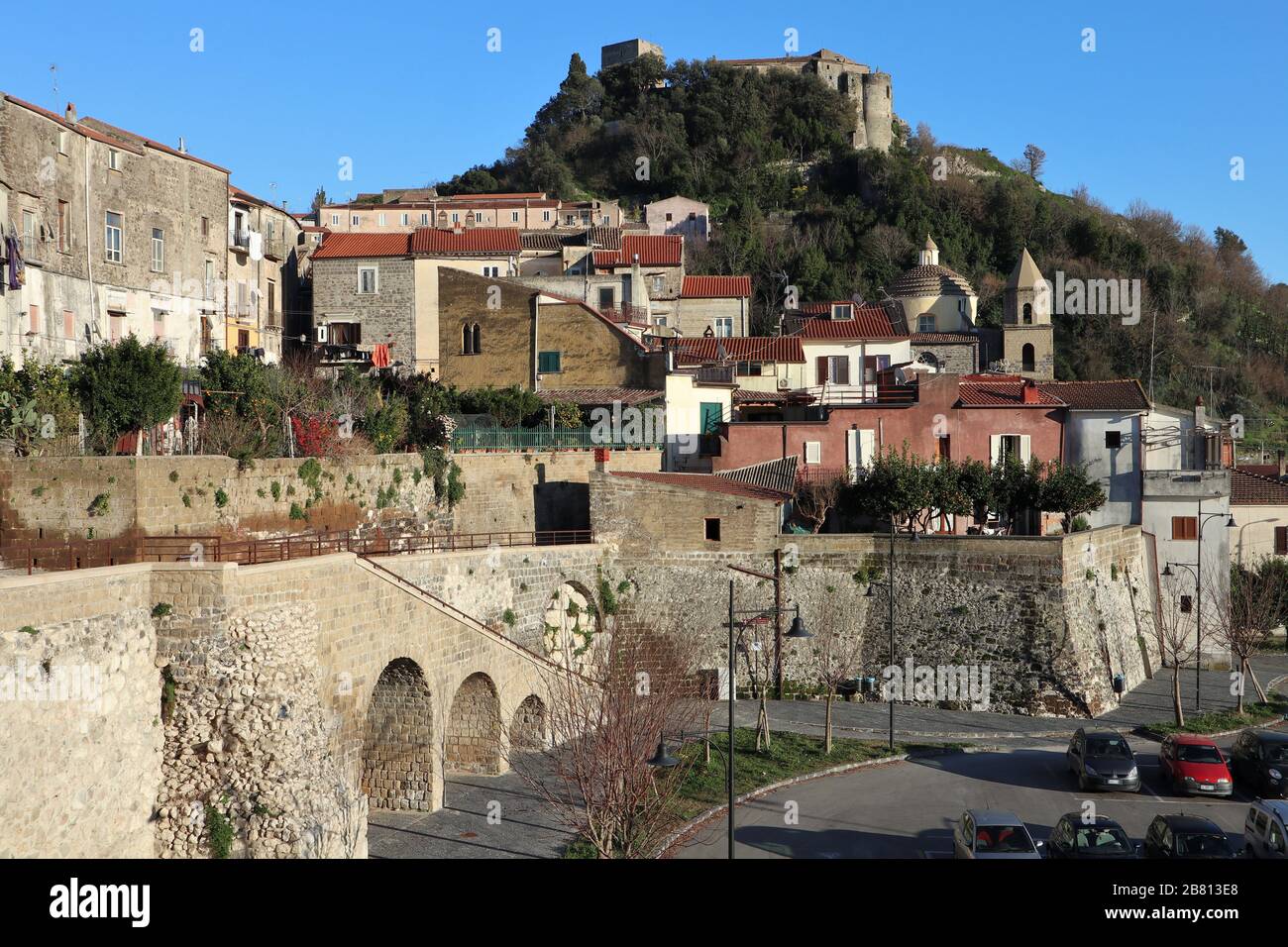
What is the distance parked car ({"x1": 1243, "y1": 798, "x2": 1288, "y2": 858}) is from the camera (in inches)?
707

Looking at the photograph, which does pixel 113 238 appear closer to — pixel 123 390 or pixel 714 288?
pixel 123 390

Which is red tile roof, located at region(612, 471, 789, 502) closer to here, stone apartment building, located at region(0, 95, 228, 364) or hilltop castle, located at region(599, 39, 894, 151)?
stone apartment building, located at region(0, 95, 228, 364)

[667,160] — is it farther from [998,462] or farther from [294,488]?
[294,488]

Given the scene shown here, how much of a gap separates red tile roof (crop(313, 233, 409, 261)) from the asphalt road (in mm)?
28933

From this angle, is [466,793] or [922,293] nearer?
[466,793]

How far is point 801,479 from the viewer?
122ft

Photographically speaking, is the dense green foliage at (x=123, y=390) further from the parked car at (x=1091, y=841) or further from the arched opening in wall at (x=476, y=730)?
the parked car at (x=1091, y=841)

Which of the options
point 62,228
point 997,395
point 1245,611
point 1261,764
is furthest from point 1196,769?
point 62,228

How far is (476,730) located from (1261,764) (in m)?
15.4

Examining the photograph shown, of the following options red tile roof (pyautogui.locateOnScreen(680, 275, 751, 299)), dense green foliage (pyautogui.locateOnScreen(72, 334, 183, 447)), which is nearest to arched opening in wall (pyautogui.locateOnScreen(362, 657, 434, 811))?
dense green foliage (pyautogui.locateOnScreen(72, 334, 183, 447))
